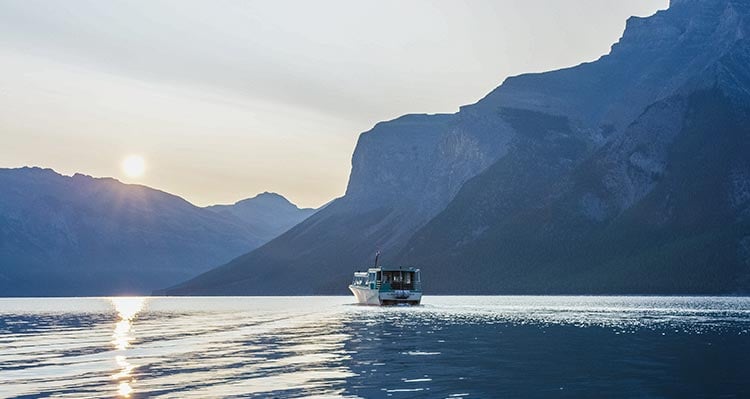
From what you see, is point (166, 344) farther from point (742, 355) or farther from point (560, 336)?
point (742, 355)

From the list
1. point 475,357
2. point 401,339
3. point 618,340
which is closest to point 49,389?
point 475,357

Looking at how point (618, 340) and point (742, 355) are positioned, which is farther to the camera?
point (618, 340)

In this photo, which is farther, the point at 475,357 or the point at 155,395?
the point at 475,357

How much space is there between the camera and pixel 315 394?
51875 millimetres

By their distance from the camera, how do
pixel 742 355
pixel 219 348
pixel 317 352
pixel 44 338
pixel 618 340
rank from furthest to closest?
1. pixel 44 338
2. pixel 618 340
3. pixel 219 348
4. pixel 317 352
5. pixel 742 355

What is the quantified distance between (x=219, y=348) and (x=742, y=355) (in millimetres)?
45504

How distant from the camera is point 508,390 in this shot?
5369cm

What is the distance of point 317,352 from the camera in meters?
80.9

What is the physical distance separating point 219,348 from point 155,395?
114ft

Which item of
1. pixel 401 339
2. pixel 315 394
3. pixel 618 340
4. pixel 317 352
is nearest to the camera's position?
pixel 315 394

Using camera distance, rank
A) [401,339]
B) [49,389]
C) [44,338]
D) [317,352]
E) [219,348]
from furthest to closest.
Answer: [44,338] → [401,339] → [219,348] → [317,352] → [49,389]

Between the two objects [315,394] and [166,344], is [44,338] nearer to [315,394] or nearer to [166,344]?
[166,344]

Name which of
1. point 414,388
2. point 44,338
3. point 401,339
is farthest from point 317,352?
point 44,338

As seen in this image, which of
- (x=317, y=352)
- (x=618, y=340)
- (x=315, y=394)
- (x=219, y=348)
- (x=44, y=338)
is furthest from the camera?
(x=44, y=338)
